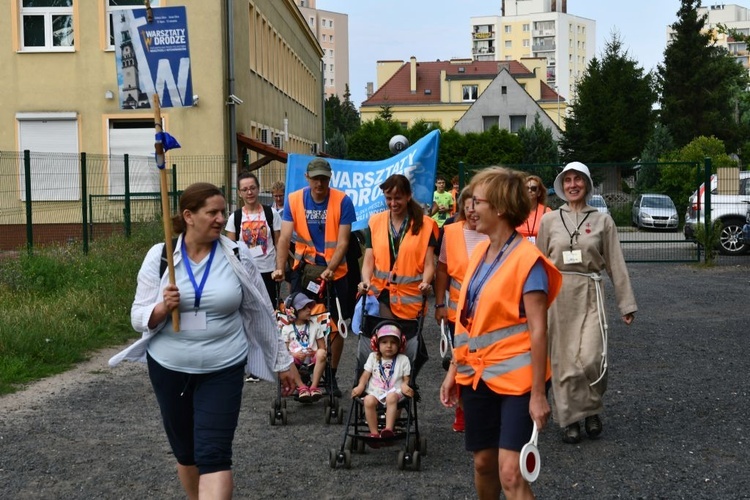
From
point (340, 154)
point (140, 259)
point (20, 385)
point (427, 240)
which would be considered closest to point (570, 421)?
point (427, 240)

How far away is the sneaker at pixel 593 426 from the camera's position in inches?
318

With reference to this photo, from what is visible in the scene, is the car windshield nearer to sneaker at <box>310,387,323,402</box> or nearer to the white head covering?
sneaker at <box>310,387,323,402</box>

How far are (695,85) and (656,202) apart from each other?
1982 inches

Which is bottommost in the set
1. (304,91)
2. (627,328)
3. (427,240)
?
(627,328)

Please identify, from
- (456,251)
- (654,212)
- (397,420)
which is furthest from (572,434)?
(654,212)

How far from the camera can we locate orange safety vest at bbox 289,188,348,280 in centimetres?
934

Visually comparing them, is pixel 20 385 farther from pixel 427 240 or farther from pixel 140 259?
pixel 140 259

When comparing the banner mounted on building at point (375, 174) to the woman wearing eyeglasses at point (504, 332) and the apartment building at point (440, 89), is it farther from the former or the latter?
the apartment building at point (440, 89)

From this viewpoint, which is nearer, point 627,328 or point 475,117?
point 627,328

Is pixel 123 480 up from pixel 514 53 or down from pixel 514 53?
down

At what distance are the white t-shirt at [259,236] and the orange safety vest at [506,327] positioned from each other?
5.72 metres

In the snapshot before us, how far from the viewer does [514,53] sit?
613 ft

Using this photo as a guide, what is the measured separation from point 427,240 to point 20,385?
4.22 m

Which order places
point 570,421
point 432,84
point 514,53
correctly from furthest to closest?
point 514,53, point 432,84, point 570,421
